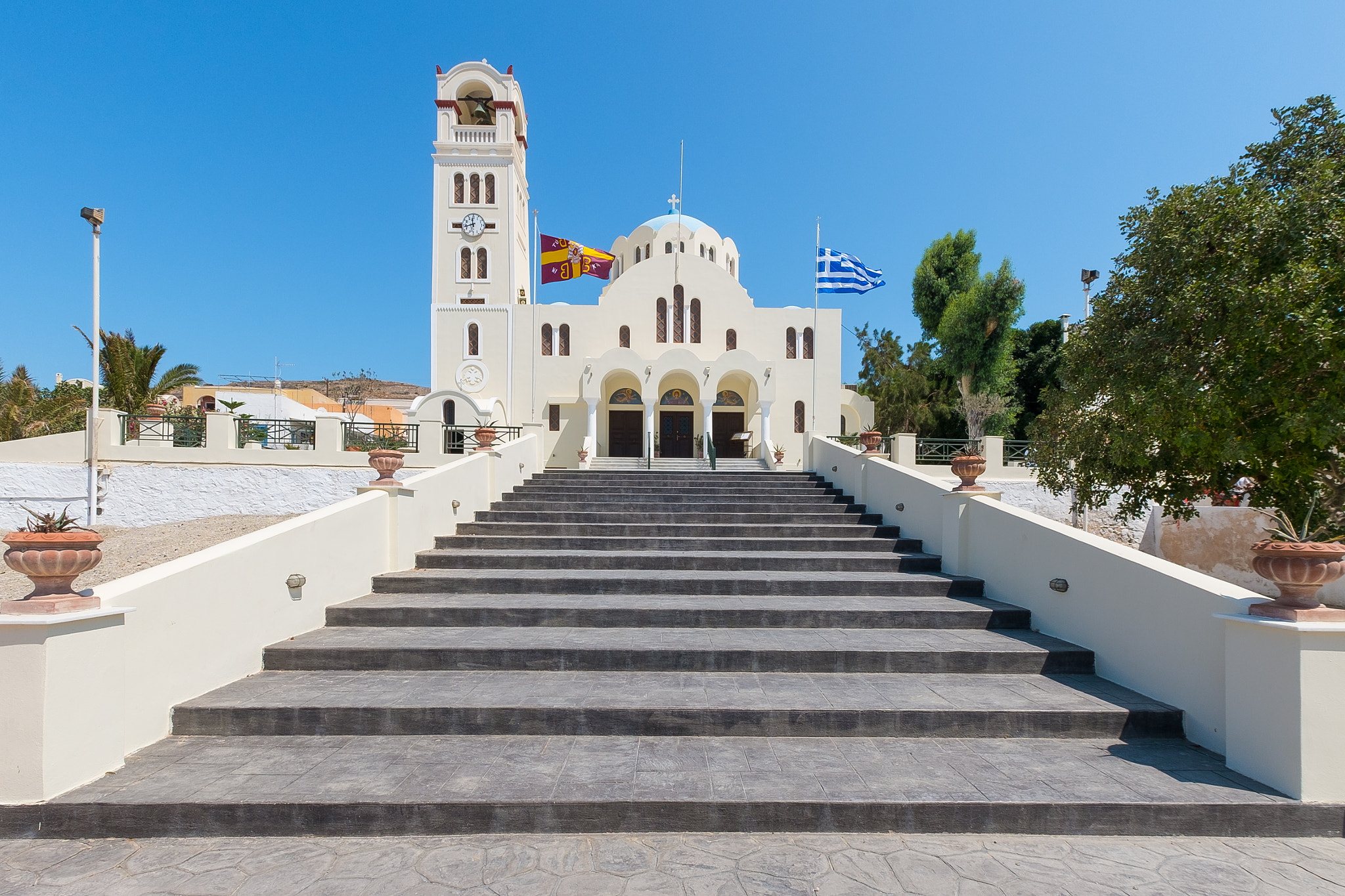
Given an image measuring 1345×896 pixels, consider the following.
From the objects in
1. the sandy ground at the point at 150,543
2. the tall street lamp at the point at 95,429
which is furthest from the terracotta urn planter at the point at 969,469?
the tall street lamp at the point at 95,429

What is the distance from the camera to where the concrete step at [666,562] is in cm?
761

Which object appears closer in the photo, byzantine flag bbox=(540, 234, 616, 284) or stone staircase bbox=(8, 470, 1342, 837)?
stone staircase bbox=(8, 470, 1342, 837)

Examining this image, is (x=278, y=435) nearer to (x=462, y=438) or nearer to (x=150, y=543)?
(x=150, y=543)

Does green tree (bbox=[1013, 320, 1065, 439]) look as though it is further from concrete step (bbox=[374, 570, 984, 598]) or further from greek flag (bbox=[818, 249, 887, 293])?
concrete step (bbox=[374, 570, 984, 598])

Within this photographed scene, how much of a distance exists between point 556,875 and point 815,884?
Answer: 4.02ft

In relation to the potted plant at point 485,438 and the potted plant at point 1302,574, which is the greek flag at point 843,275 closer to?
the potted plant at point 485,438

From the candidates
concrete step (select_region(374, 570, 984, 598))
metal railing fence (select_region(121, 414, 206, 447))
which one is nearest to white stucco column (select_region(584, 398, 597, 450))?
metal railing fence (select_region(121, 414, 206, 447))

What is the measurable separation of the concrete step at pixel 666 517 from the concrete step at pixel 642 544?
857mm

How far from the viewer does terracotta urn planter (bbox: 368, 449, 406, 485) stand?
711cm

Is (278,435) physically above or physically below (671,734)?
above

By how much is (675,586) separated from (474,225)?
77.6 ft

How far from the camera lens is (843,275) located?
1903 cm

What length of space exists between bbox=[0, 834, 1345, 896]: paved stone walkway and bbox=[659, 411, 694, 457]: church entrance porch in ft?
70.5

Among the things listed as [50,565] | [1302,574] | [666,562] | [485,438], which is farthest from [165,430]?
[1302,574]
